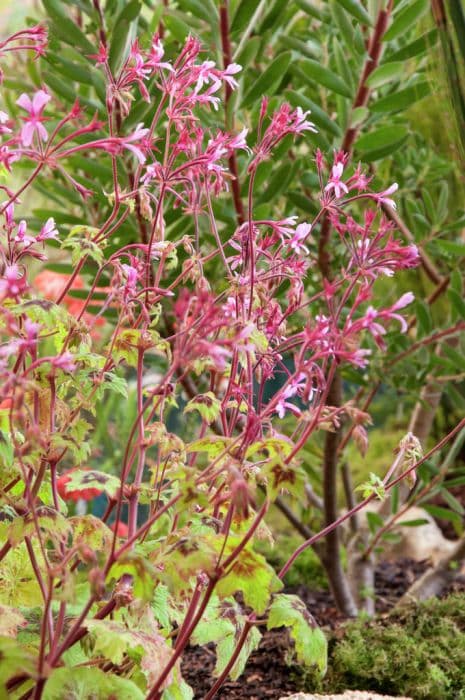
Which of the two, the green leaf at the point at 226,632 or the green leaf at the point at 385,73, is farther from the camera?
the green leaf at the point at 385,73

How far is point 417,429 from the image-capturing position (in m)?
1.76

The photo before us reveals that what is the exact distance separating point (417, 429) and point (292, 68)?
2.56 feet

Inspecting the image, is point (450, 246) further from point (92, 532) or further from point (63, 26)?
point (92, 532)

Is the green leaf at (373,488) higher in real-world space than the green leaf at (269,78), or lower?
lower

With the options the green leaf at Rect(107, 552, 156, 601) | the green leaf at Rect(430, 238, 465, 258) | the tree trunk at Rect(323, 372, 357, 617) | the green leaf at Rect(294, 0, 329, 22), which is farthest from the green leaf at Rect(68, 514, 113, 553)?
the green leaf at Rect(294, 0, 329, 22)

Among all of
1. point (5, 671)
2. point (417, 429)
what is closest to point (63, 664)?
point (5, 671)

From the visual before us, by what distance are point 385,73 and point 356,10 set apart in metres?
0.09

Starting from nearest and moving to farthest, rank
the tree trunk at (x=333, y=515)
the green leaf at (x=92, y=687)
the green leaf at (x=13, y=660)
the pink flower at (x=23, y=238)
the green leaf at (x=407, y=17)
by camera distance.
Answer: the green leaf at (x=13, y=660) < the green leaf at (x=92, y=687) < the pink flower at (x=23, y=238) < the green leaf at (x=407, y=17) < the tree trunk at (x=333, y=515)

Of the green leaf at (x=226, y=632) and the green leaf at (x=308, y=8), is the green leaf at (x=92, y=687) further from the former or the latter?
the green leaf at (x=308, y=8)

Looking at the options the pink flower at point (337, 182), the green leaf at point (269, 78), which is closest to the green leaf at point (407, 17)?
the green leaf at point (269, 78)

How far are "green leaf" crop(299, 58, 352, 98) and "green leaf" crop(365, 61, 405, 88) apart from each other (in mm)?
44

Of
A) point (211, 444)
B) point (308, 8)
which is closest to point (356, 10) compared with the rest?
point (308, 8)

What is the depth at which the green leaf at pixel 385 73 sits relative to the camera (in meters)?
1.07

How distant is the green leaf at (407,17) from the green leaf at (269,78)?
0.44 feet
